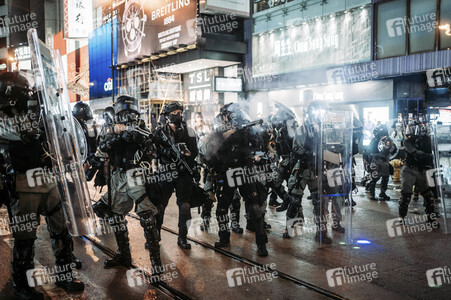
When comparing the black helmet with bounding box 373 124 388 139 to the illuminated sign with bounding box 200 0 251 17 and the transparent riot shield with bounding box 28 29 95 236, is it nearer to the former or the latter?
the illuminated sign with bounding box 200 0 251 17

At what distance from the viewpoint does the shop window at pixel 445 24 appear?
553 inches

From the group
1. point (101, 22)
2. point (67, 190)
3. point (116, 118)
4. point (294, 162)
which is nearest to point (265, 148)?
point (294, 162)

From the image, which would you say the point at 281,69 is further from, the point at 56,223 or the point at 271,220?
the point at 56,223

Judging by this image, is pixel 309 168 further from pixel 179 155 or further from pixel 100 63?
pixel 100 63

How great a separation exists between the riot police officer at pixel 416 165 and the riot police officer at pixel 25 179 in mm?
5746

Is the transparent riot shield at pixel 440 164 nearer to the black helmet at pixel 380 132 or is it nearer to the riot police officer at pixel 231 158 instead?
the black helmet at pixel 380 132

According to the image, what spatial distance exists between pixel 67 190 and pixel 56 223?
1.50 ft

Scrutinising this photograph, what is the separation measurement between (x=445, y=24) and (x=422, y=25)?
821 millimetres

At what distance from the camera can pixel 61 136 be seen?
4305 mm

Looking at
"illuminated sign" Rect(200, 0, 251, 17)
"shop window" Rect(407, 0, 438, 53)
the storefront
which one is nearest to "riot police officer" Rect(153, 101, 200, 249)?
"illuminated sign" Rect(200, 0, 251, 17)

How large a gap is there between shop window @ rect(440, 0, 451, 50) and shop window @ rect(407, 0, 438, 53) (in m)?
0.23

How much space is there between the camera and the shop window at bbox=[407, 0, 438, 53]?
47.4 feet

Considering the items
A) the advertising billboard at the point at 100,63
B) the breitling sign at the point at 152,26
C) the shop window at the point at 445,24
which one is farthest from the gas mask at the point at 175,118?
the advertising billboard at the point at 100,63

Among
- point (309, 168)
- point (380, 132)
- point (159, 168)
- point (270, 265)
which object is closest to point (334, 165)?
point (309, 168)
